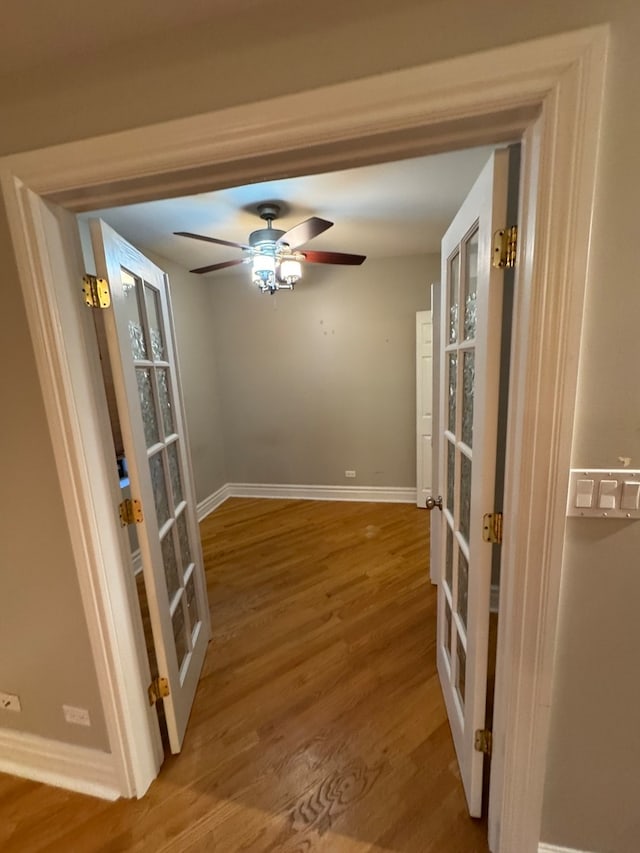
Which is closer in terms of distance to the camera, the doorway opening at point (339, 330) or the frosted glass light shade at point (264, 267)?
the frosted glass light shade at point (264, 267)

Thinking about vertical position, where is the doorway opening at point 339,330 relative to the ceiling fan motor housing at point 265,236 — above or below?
below

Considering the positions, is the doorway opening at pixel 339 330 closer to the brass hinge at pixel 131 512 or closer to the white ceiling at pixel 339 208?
the white ceiling at pixel 339 208

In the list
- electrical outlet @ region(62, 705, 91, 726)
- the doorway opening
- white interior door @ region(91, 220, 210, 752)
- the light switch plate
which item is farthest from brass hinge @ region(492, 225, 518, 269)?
the doorway opening

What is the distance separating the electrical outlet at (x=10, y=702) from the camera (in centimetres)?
142

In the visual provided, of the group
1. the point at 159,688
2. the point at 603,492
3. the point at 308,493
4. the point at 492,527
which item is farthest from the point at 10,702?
the point at 308,493

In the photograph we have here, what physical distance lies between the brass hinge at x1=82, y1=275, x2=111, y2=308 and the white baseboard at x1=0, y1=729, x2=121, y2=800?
1.61 metres

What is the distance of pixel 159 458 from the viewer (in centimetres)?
157

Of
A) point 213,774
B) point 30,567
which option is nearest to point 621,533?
point 213,774

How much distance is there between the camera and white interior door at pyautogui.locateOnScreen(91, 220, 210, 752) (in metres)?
1.23

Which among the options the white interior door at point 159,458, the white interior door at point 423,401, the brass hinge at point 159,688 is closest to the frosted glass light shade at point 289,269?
the white interior door at point 159,458

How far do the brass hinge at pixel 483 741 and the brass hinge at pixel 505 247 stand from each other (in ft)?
4.65

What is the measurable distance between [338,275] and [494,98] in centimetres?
312

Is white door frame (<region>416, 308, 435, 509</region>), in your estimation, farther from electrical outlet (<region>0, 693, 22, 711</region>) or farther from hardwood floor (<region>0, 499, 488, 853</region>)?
electrical outlet (<region>0, 693, 22, 711</region>)

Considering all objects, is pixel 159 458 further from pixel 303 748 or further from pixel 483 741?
pixel 483 741
